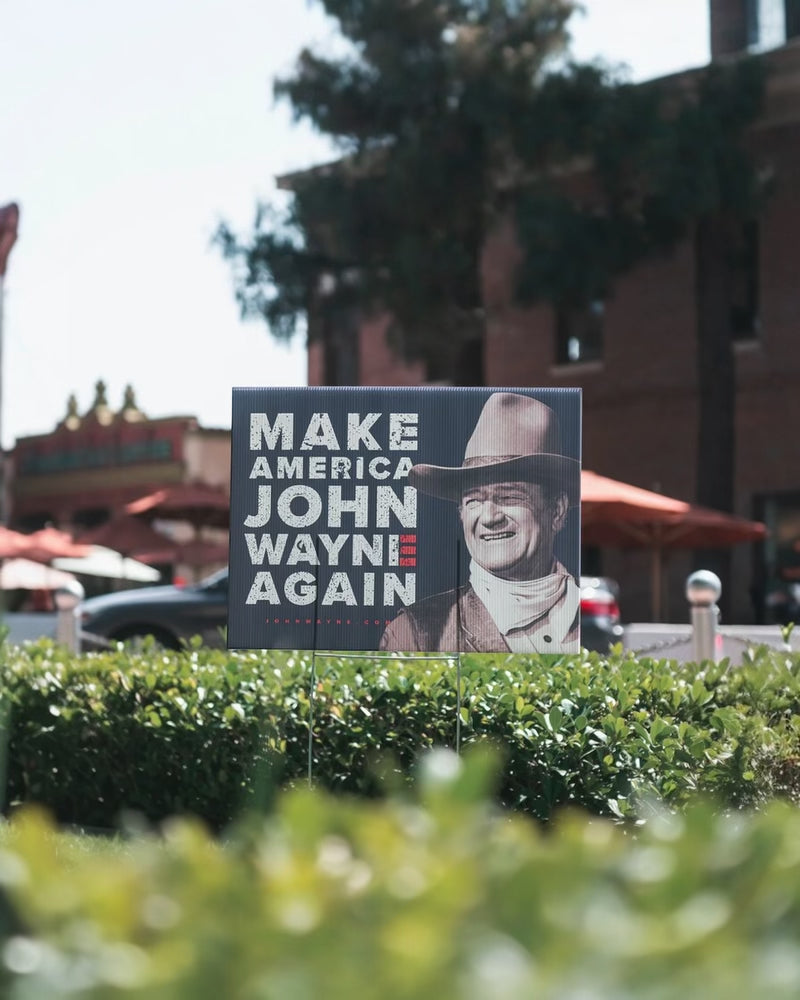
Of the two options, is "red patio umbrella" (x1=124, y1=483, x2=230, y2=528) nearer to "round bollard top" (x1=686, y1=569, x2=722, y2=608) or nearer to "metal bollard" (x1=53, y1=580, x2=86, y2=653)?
"metal bollard" (x1=53, y1=580, x2=86, y2=653)

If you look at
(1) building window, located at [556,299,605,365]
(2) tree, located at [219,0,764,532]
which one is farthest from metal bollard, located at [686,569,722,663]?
(1) building window, located at [556,299,605,365]

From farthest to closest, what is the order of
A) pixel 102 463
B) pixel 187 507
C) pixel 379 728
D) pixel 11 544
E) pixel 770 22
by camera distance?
1. pixel 102 463
2. pixel 770 22
3. pixel 187 507
4. pixel 11 544
5. pixel 379 728

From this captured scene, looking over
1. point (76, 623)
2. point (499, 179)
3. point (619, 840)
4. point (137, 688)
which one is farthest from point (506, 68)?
point (619, 840)

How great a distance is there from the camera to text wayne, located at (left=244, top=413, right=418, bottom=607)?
673cm

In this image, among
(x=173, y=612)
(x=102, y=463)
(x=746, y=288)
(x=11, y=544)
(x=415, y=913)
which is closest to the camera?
(x=415, y=913)

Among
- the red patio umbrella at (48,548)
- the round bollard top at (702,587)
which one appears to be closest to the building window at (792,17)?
the red patio umbrella at (48,548)

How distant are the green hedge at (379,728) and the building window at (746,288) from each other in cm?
1978

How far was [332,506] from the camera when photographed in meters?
6.79

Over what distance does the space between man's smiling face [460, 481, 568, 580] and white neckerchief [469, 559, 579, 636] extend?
4 cm

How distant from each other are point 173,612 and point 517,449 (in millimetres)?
10972

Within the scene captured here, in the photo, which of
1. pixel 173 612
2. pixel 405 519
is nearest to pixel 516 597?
pixel 405 519

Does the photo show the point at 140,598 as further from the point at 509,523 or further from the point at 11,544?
the point at 509,523

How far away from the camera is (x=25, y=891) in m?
1.46

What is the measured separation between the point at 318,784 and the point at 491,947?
19.3 feet
